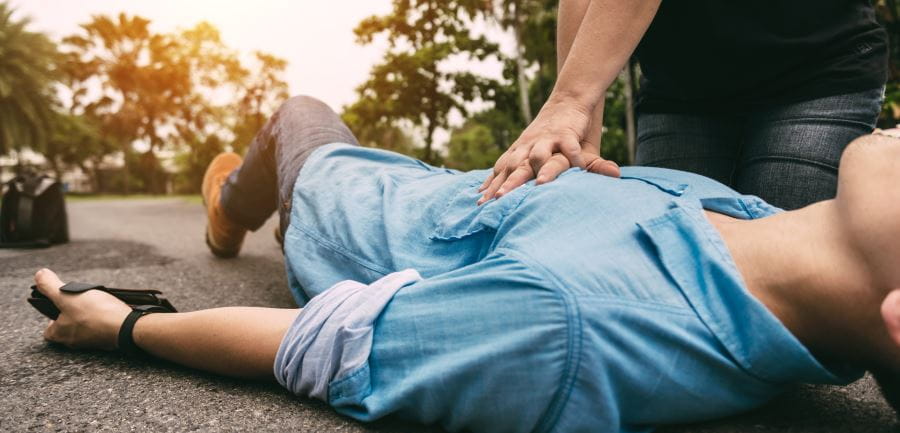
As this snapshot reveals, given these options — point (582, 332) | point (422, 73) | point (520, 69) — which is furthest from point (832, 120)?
point (520, 69)

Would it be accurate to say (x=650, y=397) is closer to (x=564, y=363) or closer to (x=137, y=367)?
(x=564, y=363)

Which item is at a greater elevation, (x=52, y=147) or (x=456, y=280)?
(x=456, y=280)

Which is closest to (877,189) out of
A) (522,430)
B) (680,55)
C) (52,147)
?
(522,430)

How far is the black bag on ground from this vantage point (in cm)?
402

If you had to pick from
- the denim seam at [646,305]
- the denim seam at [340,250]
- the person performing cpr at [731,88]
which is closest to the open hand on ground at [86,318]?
the denim seam at [340,250]

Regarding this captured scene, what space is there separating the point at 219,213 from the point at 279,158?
2.90ft

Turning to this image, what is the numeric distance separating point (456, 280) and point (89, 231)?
577cm

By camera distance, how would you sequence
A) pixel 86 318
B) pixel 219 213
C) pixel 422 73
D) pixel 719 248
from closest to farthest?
pixel 719 248 < pixel 86 318 < pixel 219 213 < pixel 422 73

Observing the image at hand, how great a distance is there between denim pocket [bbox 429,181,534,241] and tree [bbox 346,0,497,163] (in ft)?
42.4

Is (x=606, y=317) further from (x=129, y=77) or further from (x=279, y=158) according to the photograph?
(x=129, y=77)

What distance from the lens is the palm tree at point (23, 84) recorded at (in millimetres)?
23484

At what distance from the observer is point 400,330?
1.12 meters

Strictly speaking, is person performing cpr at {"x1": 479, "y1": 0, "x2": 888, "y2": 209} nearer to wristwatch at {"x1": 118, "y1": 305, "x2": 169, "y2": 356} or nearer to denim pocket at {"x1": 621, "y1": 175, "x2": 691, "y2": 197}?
denim pocket at {"x1": 621, "y1": 175, "x2": 691, "y2": 197}

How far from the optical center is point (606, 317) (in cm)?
101
